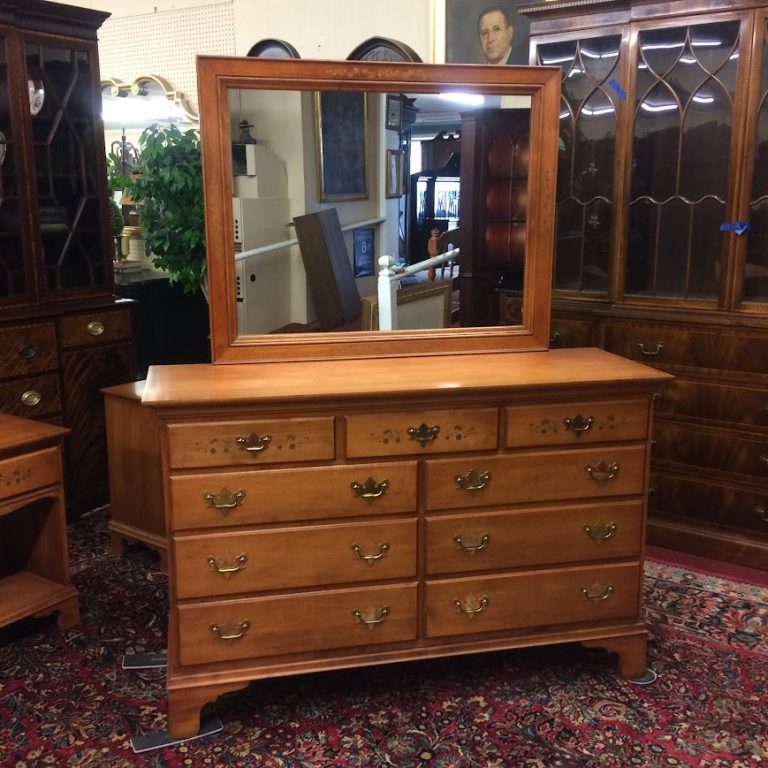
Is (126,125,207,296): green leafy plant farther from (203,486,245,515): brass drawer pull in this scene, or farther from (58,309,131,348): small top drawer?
(203,486,245,515): brass drawer pull

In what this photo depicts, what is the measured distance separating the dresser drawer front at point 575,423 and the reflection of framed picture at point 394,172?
32.7 inches

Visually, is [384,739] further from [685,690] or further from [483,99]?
[483,99]

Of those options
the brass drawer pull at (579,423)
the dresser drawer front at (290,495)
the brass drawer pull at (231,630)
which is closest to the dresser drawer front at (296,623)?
the brass drawer pull at (231,630)

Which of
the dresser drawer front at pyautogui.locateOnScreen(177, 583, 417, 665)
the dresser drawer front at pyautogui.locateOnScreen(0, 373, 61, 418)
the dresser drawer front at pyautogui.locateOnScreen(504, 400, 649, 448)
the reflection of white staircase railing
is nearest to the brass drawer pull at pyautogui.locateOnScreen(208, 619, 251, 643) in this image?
the dresser drawer front at pyautogui.locateOnScreen(177, 583, 417, 665)

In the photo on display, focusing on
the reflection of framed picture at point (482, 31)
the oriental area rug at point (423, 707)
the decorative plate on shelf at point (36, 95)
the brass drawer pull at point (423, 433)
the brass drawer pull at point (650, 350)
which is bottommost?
the oriental area rug at point (423, 707)

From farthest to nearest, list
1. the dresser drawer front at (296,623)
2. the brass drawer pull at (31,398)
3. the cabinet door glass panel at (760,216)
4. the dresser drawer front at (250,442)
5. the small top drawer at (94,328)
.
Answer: the small top drawer at (94,328)
the brass drawer pull at (31,398)
the cabinet door glass panel at (760,216)
the dresser drawer front at (296,623)
the dresser drawer front at (250,442)

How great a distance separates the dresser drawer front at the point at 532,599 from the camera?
229 centimetres

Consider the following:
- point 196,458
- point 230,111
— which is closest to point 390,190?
point 230,111

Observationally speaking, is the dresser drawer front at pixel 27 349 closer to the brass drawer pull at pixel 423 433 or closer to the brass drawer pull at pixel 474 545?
the brass drawer pull at pixel 423 433

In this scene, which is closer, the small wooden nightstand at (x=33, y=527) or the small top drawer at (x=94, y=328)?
the small wooden nightstand at (x=33, y=527)

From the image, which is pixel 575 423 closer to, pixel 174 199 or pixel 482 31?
pixel 174 199

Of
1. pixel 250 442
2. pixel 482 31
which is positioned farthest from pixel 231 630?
pixel 482 31

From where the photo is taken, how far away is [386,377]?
2232mm

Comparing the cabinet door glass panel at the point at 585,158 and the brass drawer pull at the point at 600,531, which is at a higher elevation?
the cabinet door glass panel at the point at 585,158
